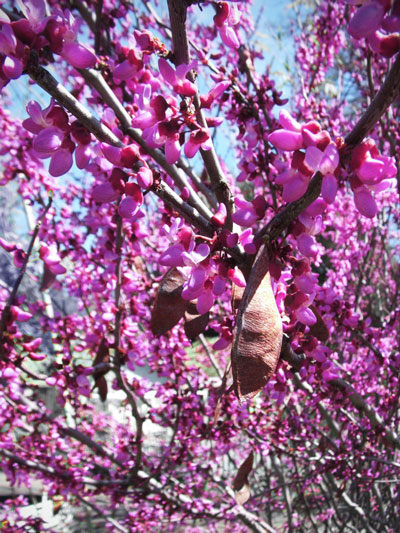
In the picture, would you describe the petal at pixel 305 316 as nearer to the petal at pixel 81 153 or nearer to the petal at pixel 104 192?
the petal at pixel 104 192

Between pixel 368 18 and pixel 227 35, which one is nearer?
pixel 368 18

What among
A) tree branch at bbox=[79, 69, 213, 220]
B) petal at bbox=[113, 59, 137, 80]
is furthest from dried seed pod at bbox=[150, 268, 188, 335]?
petal at bbox=[113, 59, 137, 80]

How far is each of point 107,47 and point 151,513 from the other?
11.0ft

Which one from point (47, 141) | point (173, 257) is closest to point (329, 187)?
point (173, 257)

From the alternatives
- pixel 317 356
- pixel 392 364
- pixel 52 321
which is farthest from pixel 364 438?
pixel 52 321

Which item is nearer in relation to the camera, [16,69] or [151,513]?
[16,69]

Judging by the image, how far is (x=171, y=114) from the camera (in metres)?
0.83

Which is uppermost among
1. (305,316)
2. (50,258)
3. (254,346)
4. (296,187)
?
(50,258)

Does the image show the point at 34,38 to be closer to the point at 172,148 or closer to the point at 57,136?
the point at 57,136

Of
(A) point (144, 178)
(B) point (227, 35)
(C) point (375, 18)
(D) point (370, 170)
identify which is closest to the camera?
(C) point (375, 18)

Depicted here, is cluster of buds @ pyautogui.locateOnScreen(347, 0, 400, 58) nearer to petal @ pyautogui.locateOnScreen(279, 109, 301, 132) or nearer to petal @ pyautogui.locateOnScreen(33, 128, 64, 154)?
petal @ pyautogui.locateOnScreen(279, 109, 301, 132)

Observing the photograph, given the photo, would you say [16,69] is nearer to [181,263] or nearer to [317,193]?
[181,263]

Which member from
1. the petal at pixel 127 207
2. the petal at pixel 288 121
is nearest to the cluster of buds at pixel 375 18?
the petal at pixel 288 121

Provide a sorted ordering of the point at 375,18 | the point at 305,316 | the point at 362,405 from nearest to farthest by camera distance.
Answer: the point at 375,18 < the point at 305,316 < the point at 362,405
